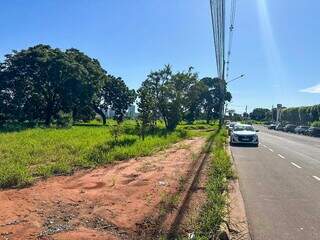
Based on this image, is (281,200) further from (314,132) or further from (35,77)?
(314,132)

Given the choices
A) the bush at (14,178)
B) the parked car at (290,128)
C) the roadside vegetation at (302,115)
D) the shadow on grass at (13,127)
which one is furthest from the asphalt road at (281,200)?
the parked car at (290,128)

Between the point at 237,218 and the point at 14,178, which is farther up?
the point at 14,178

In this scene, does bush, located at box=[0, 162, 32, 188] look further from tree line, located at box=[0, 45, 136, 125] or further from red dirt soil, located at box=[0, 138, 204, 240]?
tree line, located at box=[0, 45, 136, 125]

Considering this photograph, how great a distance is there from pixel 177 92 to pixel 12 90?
19.1 m

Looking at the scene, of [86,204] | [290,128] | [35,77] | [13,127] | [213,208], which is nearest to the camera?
[213,208]

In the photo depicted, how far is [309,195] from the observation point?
11.6m

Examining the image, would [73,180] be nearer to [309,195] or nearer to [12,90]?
[309,195]

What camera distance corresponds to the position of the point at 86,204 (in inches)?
374

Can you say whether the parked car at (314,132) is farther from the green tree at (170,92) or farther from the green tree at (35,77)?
the green tree at (35,77)

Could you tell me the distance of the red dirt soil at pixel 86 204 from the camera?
24.4ft

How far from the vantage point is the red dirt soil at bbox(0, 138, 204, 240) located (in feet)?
24.4

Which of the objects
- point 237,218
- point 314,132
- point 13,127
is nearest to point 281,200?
point 237,218

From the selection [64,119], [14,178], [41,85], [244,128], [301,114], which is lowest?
[14,178]

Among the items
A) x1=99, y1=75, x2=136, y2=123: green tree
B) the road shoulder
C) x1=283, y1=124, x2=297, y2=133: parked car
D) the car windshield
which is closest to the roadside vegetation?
x1=283, y1=124, x2=297, y2=133: parked car
